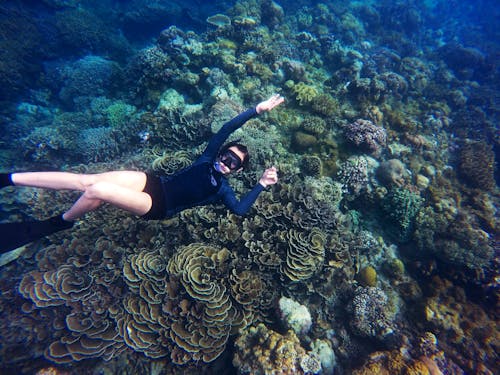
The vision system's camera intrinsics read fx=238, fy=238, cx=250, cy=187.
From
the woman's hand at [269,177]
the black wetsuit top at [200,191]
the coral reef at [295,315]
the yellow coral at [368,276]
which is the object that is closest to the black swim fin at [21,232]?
the black wetsuit top at [200,191]

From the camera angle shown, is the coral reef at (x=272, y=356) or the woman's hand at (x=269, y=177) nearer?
the coral reef at (x=272, y=356)

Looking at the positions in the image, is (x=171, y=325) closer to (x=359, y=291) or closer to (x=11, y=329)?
(x=11, y=329)

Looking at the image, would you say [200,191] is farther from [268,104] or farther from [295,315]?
[295,315]

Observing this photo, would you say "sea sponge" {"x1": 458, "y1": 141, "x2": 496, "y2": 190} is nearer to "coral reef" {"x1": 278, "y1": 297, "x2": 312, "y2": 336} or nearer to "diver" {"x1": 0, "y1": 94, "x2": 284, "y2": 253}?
"coral reef" {"x1": 278, "y1": 297, "x2": 312, "y2": 336}

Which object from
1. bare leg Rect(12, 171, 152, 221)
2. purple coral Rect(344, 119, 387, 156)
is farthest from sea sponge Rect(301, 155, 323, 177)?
bare leg Rect(12, 171, 152, 221)

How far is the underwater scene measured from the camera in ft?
13.8

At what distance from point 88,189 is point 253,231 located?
9.74 feet

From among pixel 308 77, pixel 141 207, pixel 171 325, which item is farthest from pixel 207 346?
pixel 308 77

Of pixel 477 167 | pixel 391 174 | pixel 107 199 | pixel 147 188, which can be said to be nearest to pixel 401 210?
pixel 391 174

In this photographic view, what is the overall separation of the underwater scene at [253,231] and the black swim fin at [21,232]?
1.16m

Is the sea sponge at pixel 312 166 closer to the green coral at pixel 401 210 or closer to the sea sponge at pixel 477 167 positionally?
the green coral at pixel 401 210

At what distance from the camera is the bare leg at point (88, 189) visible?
3.37 metres

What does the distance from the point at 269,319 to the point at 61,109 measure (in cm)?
1346

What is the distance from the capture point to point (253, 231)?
4.93 m
